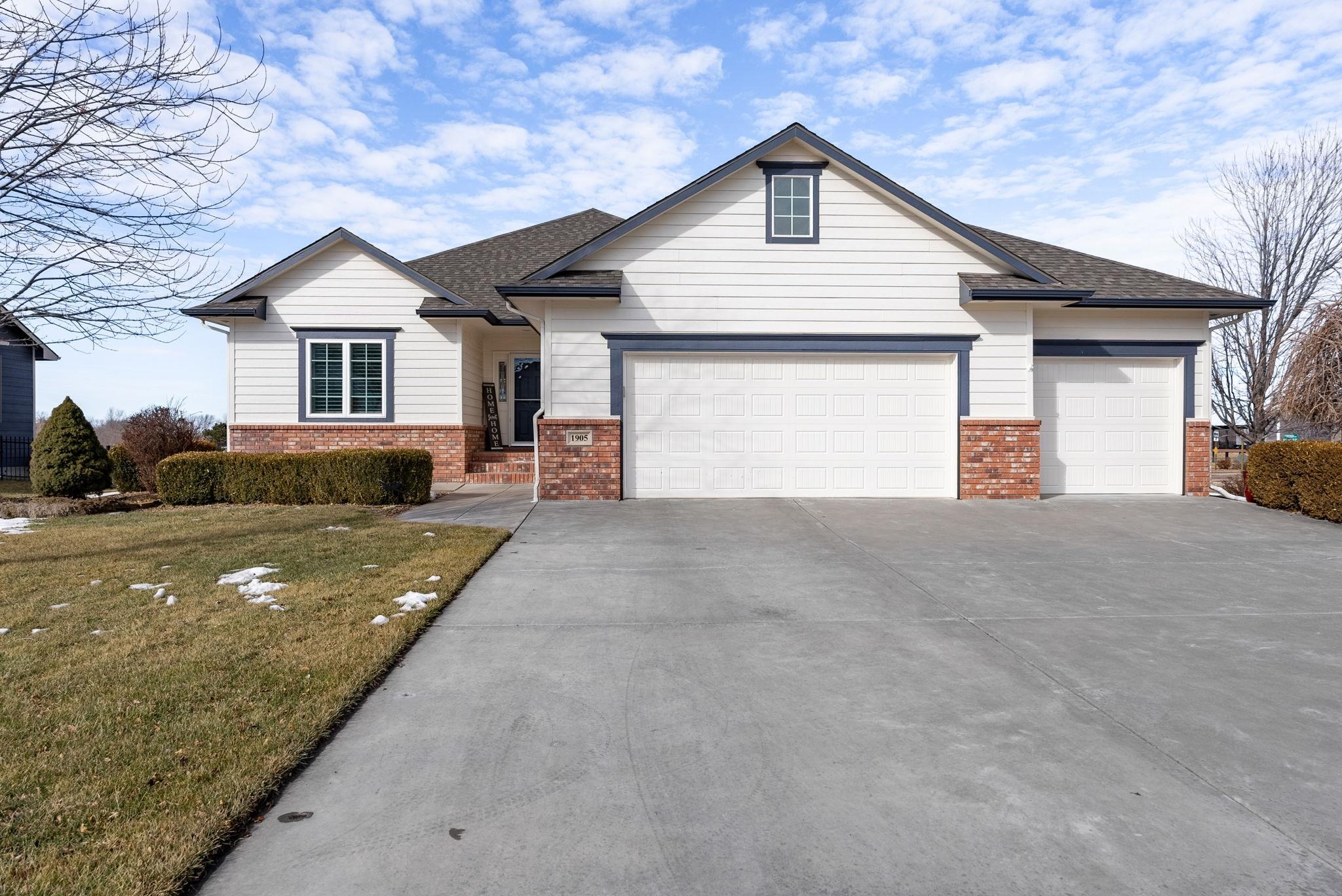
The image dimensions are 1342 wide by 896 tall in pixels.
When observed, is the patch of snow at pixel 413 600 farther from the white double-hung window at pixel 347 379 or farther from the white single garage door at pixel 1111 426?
the white single garage door at pixel 1111 426

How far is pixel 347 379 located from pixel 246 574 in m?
9.75

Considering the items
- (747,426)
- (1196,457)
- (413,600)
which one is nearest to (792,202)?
(747,426)

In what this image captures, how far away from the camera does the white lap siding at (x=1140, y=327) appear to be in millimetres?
12648

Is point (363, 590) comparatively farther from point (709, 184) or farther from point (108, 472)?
point (108, 472)

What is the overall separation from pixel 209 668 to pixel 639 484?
8.26m

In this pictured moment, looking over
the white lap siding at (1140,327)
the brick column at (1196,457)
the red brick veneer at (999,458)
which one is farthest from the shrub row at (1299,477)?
the red brick veneer at (999,458)

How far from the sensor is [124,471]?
14555 mm

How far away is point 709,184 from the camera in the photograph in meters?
11.8

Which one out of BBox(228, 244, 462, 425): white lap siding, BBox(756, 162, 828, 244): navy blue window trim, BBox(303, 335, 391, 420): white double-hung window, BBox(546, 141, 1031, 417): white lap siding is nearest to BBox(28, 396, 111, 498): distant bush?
BBox(228, 244, 462, 425): white lap siding

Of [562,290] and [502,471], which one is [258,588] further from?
[502,471]

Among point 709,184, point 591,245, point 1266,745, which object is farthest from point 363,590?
point 709,184

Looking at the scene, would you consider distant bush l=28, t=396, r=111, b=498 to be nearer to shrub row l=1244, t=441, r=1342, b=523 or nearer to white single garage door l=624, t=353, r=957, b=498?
white single garage door l=624, t=353, r=957, b=498

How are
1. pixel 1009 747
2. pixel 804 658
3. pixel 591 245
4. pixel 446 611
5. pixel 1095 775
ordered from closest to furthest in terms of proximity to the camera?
pixel 1095 775, pixel 1009 747, pixel 804 658, pixel 446 611, pixel 591 245

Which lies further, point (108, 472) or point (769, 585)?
point (108, 472)
